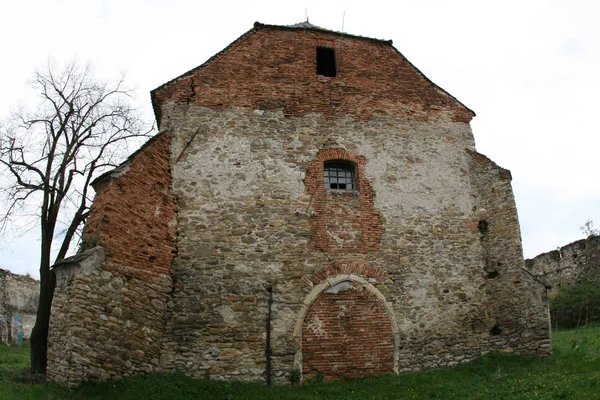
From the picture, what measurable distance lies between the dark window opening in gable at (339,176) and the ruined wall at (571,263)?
1033cm

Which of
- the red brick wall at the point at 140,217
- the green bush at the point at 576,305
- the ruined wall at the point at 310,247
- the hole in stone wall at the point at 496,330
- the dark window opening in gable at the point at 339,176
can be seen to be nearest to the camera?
the red brick wall at the point at 140,217

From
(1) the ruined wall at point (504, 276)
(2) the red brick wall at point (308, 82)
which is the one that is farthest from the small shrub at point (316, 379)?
(2) the red brick wall at point (308, 82)

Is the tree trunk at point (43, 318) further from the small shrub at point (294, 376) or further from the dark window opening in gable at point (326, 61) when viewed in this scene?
the dark window opening in gable at point (326, 61)

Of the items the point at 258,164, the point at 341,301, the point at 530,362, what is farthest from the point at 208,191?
the point at 530,362

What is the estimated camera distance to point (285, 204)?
11.5 metres

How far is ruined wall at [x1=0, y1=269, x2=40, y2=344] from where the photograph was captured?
2170cm

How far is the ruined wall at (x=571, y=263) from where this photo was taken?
19094 mm

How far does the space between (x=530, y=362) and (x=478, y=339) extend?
3.86ft

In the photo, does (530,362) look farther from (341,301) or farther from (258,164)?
(258,164)

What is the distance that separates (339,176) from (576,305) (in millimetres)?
11623

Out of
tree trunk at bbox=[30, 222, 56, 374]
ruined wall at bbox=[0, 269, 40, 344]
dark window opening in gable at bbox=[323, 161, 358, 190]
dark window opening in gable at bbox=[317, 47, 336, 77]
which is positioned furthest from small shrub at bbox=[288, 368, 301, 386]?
ruined wall at bbox=[0, 269, 40, 344]

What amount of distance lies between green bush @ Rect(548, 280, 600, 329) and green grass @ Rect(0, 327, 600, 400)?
750 centimetres

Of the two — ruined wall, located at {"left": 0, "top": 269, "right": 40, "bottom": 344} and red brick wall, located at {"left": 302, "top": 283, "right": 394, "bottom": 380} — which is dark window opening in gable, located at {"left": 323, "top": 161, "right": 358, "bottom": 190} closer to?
red brick wall, located at {"left": 302, "top": 283, "right": 394, "bottom": 380}

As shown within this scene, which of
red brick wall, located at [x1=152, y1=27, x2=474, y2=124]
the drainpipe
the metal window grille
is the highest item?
red brick wall, located at [x1=152, y1=27, x2=474, y2=124]
